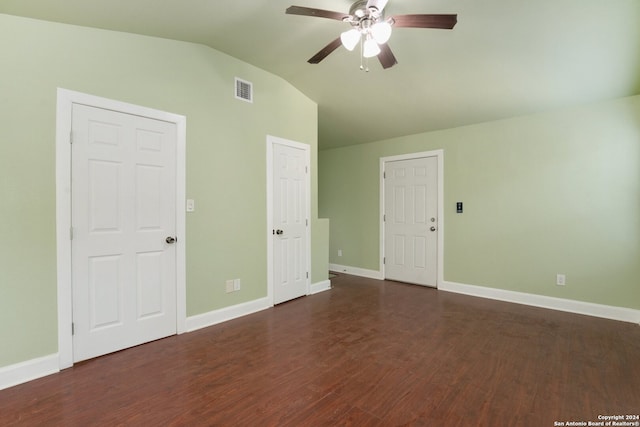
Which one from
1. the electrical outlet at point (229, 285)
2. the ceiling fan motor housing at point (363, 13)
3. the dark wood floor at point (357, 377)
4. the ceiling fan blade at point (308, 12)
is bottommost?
the dark wood floor at point (357, 377)

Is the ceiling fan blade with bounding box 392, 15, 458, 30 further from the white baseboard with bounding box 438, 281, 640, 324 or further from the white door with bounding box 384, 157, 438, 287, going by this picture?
the white baseboard with bounding box 438, 281, 640, 324

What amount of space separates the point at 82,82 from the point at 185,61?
948 mm

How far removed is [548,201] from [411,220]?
1814 millimetres

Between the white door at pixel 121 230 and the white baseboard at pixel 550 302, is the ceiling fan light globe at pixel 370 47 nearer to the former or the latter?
the white door at pixel 121 230

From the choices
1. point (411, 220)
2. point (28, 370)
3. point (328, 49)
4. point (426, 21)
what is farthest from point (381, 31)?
point (28, 370)

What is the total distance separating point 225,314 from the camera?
10.8ft

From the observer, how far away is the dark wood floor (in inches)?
70.3

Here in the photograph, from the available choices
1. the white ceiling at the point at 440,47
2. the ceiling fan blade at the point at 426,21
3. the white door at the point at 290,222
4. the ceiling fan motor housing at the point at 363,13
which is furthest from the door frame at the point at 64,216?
the ceiling fan blade at the point at 426,21

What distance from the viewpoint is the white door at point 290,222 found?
12.7ft

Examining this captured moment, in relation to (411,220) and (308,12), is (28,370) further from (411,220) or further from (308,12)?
(411,220)

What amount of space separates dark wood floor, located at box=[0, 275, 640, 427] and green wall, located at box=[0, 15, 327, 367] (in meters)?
0.55

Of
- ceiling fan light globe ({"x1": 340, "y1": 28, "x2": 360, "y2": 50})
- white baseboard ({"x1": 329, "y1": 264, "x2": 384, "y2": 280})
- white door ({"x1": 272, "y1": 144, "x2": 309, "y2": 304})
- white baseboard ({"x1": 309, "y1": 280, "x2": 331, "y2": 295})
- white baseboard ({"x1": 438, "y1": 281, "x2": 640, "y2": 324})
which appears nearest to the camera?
ceiling fan light globe ({"x1": 340, "y1": 28, "x2": 360, "y2": 50})

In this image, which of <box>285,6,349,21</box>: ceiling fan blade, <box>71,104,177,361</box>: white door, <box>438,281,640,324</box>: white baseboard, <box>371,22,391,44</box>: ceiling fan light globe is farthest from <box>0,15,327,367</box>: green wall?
<box>438,281,640,324</box>: white baseboard

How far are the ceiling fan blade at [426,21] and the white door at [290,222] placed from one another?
2159mm
